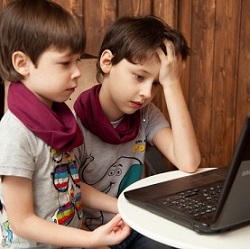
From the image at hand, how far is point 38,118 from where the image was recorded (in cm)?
123

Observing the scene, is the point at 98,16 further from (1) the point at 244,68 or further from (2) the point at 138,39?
(2) the point at 138,39

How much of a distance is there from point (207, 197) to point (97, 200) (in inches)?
17.4

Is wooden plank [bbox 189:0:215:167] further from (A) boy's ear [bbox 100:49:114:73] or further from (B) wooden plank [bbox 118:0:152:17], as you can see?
(A) boy's ear [bbox 100:49:114:73]

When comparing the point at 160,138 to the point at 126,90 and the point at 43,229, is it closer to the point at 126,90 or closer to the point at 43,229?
the point at 126,90

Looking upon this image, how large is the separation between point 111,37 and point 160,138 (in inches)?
15.4

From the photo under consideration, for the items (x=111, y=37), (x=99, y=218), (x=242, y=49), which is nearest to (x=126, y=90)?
(x=111, y=37)

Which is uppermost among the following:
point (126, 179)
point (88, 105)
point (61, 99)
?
point (61, 99)

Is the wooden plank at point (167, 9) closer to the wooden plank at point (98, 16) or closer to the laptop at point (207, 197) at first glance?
the wooden plank at point (98, 16)

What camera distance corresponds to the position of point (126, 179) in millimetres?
1658

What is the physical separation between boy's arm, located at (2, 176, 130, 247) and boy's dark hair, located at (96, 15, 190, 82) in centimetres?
55

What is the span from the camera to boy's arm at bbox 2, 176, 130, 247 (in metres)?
1.18

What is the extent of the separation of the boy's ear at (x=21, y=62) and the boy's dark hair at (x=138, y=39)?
37cm

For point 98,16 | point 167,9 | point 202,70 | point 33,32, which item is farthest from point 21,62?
point 202,70

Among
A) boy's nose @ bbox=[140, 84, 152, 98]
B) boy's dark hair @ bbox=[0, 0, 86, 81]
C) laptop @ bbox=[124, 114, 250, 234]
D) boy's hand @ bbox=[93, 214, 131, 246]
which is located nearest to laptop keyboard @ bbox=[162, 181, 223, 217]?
laptop @ bbox=[124, 114, 250, 234]
